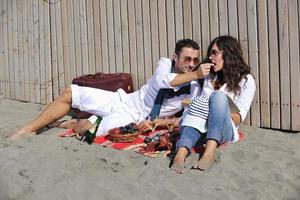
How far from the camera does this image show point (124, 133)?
5559 millimetres

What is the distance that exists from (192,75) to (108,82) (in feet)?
5.08

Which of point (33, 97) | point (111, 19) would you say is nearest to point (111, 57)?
point (111, 19)

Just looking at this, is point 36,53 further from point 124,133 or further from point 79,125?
point 124,133

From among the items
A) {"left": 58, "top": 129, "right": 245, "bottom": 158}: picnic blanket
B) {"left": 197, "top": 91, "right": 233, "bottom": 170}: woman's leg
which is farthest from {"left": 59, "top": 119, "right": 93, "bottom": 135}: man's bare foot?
{"left": 197, "top": 91, "right": 233, "bottom": 170}: woman's leg

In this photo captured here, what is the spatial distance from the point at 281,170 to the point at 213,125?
668 millimetres

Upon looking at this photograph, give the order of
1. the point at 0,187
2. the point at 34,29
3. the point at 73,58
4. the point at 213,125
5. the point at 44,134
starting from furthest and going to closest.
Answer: the point at 34,29, the point at 73,58, the point at 44,134, the point at 213,125, the point at 0,187

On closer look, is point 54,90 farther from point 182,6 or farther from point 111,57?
point 182,6

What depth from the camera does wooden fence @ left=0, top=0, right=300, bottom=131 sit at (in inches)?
218

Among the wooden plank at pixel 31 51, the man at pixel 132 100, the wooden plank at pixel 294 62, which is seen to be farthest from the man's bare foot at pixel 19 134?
the wooden plank at pixel 294 62

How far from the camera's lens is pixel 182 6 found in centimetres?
631

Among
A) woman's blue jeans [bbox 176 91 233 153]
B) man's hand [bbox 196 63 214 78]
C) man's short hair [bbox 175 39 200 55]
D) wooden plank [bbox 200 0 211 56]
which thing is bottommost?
woman's blue jeans [bbox 176 91 233 153]

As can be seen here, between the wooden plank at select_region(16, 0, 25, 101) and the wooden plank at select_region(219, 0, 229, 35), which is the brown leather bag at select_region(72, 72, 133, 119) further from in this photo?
the wooden plank at select_region(16, 0, 25, 101)

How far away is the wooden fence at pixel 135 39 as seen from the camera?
553 centimetres

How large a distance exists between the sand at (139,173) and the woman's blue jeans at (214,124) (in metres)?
0.22
